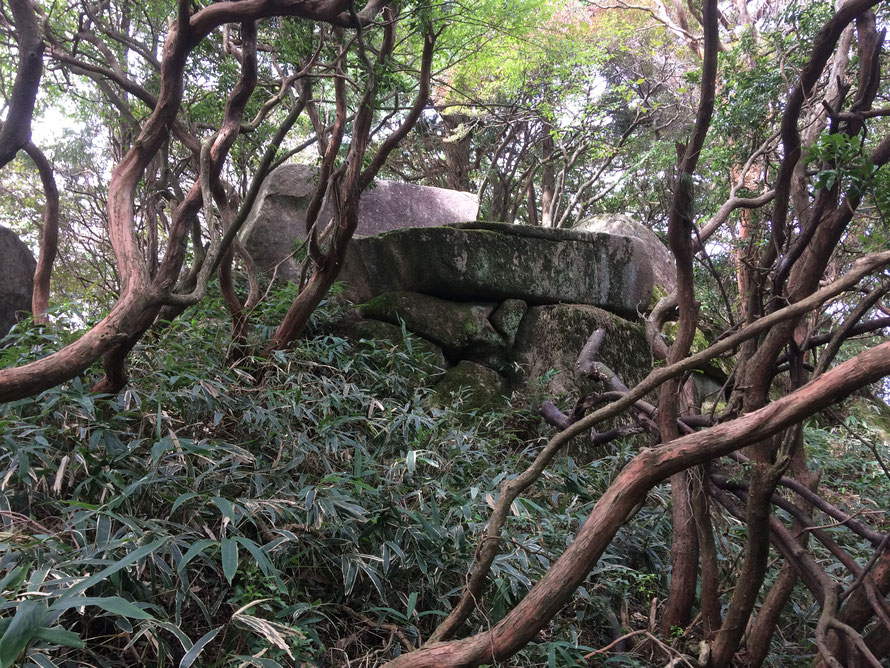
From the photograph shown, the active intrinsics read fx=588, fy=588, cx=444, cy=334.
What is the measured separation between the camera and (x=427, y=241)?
14.8 ft

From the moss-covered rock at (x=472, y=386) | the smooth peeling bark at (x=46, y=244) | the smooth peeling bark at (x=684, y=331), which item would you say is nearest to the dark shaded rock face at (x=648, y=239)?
the moss-covered rock at (x=472, y=386)

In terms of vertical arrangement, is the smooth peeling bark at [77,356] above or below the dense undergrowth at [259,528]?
above

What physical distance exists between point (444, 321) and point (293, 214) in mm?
1687

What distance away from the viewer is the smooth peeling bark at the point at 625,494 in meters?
1.28

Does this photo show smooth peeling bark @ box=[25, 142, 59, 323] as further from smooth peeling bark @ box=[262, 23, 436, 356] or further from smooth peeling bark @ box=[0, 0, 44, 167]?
smooth peeling bark @ box=[262, 23, 436, 356]

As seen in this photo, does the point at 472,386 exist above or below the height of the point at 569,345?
below

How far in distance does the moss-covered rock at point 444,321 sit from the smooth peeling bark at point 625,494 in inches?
121

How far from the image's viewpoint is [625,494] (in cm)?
138

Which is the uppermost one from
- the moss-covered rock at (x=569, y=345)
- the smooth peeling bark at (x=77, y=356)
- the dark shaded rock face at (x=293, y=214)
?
the dark shaded rock face at (x=293, y=214)

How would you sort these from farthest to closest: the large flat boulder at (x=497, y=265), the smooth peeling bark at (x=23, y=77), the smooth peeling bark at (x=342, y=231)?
the large flat boulder at (x=497, y=265)
the smooth peeling bark at (x=342, y=231)
the smooth peeling bark at (x=23, y=77)

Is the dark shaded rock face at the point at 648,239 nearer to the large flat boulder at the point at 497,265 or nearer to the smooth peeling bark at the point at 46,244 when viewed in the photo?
the large flat boulder at the point at 497,265

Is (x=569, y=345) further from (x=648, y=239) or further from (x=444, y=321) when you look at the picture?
(x=648, y=239)

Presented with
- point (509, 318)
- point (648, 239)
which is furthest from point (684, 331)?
point (648, 239)

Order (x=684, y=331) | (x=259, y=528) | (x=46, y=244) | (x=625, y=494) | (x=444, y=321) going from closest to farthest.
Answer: (x=625, y=494)
(x=259, y=528)
(x=684, y=331)
(x=46, y=244)
(x=444, y=321)
